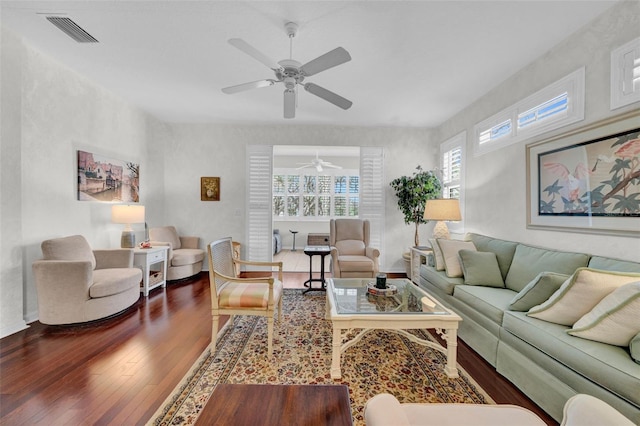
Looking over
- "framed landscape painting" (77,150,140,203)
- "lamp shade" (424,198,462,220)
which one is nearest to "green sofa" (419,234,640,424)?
"lamp shade" (424,198,462,220)

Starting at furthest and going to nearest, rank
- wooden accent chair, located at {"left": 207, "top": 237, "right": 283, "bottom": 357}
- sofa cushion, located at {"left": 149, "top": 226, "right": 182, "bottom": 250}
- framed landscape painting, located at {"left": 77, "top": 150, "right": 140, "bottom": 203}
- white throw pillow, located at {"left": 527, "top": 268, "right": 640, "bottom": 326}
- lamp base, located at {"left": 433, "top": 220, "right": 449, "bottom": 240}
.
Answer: sofa cushion, located at {"left": 149, "top": 226, "right": 182, "bottom": 250} → lamp base, located at {"left": 433, "top": 220, "right": 449, "bottom": 240} → framed landscape painting, located at {"left": 77, "top": 150, "right": 140, "bottom": 203} → wooden accent chair, located at {"left": 207, "top": 237, "right": 283, "bottom": 357} → white throw pillow, located at {"left": 527, "top": 268, "right": 640, "bottom": 326}

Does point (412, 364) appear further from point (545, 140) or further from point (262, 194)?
point (262, 194)

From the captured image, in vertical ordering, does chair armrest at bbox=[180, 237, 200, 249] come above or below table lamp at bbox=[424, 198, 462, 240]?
below

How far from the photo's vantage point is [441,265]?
10.5 feet

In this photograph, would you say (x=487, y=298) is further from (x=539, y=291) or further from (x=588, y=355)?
(x=588, y=355)

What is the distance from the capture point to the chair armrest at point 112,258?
3346 mm

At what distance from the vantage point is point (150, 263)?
376 centimetres

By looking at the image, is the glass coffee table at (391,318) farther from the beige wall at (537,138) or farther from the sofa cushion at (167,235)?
the sofa cushion at (167,235)

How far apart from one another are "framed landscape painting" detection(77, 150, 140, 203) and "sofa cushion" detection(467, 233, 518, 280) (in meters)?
4.95

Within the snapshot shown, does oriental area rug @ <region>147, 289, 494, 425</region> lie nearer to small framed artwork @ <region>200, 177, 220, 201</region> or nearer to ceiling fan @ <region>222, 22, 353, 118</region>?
ceiling fan @ <region>222, 22, 353, 118</region>

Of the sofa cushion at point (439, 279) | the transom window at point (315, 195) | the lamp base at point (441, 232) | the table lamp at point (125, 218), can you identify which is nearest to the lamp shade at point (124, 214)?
the table lamp at point (125, 218)

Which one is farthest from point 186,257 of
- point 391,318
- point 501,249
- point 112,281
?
point 501,249

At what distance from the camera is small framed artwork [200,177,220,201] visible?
17.0 ft

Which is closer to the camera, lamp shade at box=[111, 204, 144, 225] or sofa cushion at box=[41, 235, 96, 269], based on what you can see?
sofa cushion at box=[41, 235, 96, 269]
